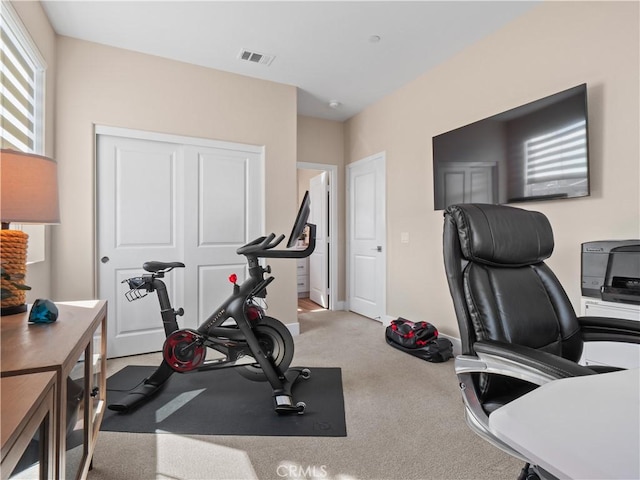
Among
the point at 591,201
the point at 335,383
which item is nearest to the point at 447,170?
the point at 591,201

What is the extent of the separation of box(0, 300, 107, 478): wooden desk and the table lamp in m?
0.12

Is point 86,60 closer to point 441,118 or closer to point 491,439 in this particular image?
point 441,118

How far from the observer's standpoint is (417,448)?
1.66 metres

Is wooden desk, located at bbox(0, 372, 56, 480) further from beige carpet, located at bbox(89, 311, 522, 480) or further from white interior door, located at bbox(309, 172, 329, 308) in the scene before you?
white interior door, located at bbox(309, 172, 329, 308)

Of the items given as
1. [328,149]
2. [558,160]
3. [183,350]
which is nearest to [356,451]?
[183,350]

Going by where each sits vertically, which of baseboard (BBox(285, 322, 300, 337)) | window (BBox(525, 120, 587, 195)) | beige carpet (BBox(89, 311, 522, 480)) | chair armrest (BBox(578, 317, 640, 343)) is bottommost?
beige carpet (BBox(89, 311, 522, 480))

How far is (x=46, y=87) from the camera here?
2512 mm

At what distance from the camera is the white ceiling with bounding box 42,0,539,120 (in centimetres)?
240

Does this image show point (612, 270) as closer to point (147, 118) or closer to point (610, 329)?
point (610, 329)

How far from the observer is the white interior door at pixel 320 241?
16.1ft

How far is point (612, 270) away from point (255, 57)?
10.5 ft

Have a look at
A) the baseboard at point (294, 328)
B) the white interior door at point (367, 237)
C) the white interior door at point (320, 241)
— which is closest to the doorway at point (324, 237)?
the white interior door at point (320, 241)

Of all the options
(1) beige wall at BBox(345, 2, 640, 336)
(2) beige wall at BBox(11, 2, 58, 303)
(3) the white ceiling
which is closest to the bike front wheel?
(2) beige wall at BBox(11, 2, 58, 303)

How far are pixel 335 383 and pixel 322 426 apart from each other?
0.55 meters
